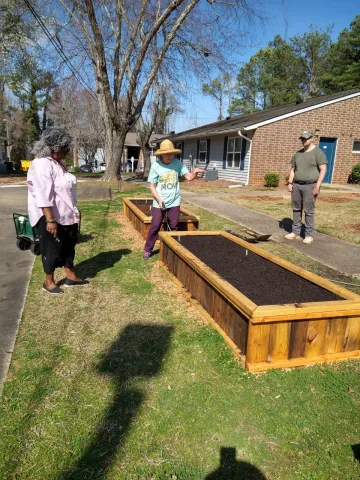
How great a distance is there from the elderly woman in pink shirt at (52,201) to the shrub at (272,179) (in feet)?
48.6

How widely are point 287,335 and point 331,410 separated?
1.82 ft

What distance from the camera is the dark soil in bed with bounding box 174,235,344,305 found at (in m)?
3.04

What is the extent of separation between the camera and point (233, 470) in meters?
1.88

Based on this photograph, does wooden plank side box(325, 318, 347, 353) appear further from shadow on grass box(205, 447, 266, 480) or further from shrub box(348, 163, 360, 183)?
shrub box(348, 163, 360, 183)

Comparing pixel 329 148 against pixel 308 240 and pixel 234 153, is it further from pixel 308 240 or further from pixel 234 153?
pixel 308 240

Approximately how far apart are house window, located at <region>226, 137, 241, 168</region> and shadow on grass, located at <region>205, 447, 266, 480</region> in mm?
18552

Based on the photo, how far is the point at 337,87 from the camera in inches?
1479

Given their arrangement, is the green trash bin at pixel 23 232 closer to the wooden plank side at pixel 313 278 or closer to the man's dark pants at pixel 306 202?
the wooden plank side at pixel 313 278

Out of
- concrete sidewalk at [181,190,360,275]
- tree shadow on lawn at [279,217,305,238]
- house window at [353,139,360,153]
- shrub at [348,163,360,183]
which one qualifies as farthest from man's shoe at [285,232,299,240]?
house window at [353,139,360,153]

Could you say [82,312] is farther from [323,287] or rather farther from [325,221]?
[325,221]

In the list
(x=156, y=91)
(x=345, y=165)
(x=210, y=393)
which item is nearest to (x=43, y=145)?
(x=210, y=393)

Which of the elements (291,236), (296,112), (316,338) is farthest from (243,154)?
(316,338)

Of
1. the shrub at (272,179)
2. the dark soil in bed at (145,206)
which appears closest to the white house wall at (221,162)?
the shrub at (272,179)

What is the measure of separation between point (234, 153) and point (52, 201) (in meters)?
17.5
